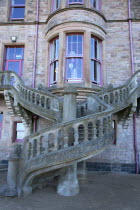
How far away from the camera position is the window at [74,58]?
344 inches

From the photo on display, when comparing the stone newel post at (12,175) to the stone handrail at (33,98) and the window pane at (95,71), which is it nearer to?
the stone handrail at (33,98)

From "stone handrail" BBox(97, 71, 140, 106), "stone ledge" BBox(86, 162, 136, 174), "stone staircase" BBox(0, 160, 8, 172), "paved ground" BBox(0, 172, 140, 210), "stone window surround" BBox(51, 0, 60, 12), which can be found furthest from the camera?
"stone window surround" BBox(51, 0, 60, 12)

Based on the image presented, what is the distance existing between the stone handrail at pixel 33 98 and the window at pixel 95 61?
2.87 meters

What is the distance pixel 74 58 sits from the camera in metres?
8.88

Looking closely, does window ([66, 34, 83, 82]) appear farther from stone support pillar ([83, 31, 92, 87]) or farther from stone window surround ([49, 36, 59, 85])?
stone window surround ([49, 36, 59, 85])

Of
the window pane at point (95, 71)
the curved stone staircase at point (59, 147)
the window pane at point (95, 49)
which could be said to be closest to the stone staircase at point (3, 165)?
the curved stone staircase at point (59, 147)

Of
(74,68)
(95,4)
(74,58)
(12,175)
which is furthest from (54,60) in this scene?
(12,175)

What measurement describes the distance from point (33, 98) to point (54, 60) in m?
2.79

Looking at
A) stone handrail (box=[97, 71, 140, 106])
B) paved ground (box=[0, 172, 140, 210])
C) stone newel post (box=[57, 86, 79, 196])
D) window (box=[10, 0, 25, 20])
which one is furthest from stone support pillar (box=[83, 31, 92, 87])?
window (box=[10, 0, 25, 20])

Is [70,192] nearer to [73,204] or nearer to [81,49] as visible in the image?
[73,204]

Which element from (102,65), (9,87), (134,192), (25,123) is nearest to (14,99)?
(9,87)

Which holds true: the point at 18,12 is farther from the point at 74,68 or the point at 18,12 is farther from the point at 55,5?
the point at 74,68

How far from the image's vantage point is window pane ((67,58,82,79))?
344 inches

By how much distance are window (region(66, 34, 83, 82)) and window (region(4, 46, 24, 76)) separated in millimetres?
3098
